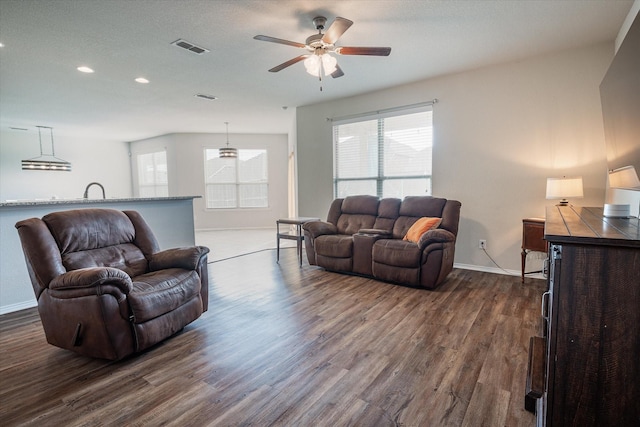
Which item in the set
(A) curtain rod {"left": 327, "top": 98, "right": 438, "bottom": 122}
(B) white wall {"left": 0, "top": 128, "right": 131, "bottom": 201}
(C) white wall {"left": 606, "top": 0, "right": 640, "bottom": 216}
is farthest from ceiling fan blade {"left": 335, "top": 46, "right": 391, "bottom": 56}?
(B) white wall {"left": 0, "top": 128, "right": 131, "bottom": 201}

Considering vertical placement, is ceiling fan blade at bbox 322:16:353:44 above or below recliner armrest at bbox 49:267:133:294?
above

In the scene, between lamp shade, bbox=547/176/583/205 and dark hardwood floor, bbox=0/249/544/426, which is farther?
lamp shade, bbox=547/176/583/205

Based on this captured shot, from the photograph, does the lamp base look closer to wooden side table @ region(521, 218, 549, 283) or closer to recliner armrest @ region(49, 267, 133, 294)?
wooden side table @ region(521, 218, 549, 283)

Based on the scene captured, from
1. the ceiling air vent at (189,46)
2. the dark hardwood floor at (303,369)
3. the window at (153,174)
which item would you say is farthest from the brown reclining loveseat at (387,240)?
the window at (153,174)

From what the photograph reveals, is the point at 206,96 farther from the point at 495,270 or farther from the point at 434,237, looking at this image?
the point at 495,270

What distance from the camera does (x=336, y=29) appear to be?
7.46ft

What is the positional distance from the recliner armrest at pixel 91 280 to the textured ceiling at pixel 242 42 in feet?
6.72

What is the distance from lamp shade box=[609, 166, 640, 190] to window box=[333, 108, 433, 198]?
245 centimetres

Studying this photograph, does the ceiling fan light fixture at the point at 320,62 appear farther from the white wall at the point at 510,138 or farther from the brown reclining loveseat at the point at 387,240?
the white wall at the point at 510,138

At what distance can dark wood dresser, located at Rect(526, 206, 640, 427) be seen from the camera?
1056 mm

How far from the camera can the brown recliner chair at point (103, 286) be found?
1.99m

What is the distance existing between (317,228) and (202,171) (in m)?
5.37

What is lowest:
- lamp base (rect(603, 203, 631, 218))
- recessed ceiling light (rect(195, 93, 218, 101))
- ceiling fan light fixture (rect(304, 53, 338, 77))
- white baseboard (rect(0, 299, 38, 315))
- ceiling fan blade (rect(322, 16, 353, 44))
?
white baseboard (rect(0, 299, 38, 315))

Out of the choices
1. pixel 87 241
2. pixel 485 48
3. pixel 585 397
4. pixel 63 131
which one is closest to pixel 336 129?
pixel 485 48
